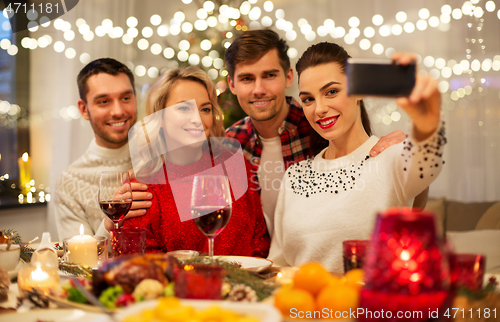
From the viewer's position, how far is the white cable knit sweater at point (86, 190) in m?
2.34

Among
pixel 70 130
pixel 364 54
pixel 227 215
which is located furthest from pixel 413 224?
pixel 70 130

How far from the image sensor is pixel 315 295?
0.64 m

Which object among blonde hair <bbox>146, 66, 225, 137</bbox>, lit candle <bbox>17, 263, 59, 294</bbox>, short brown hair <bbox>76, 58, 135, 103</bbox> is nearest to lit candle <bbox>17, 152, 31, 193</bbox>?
short brown hair <bbox>76, 58, 135, 103</bbox>

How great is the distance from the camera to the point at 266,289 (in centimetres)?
78

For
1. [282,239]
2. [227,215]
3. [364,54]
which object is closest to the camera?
[227,215]

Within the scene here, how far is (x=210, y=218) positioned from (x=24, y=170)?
3.24 m

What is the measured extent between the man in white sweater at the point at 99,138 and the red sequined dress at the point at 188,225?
0.59 meters

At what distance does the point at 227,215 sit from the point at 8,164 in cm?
323

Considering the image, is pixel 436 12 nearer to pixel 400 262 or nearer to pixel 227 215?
pixel 227 215

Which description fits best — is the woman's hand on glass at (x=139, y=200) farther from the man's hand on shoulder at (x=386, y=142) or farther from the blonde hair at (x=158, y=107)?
the man's hand on shoulder at (x=386, y=142)

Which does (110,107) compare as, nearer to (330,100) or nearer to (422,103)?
(330,100)

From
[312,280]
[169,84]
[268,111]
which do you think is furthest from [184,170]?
[312,280]

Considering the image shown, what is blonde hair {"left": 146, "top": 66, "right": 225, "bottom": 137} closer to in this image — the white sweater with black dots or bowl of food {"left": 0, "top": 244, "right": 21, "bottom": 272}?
the white sweater with black dots

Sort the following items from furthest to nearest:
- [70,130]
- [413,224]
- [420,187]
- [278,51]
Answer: [70,130], [278,51], [420,187], [413,224]
